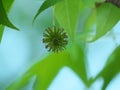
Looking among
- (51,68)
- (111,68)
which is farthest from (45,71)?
(111,68)

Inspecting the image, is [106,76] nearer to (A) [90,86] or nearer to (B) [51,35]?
(A) [90,86]

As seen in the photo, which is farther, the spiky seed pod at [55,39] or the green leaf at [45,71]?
the green leaf at [45,71]

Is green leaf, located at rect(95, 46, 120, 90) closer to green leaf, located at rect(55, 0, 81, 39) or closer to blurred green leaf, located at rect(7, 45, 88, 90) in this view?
blurred green leaf, located at rect(7, 45, 88, 90)

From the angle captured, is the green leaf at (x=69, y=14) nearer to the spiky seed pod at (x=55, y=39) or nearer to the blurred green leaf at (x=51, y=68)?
the spiky seed pod at (x=55, y=39)

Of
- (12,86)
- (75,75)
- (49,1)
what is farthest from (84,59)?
(49,1)

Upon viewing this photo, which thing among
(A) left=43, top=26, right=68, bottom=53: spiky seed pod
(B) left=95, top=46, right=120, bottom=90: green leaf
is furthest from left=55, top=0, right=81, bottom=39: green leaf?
(B) left=95, top=46, right=120, bottom=90: green leaf

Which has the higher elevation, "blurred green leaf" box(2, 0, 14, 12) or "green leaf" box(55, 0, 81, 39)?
"blurred green leaf" box(2, 0, 14, 12)

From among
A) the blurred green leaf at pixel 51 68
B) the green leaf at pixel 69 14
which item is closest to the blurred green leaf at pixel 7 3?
the green leaf at pixel 69 14
